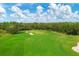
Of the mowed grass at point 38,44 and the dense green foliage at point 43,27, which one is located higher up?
the dense green foliage at point 43,27

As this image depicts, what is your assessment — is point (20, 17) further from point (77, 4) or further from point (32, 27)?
point (77, 4)

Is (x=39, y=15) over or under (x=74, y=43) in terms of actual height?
over

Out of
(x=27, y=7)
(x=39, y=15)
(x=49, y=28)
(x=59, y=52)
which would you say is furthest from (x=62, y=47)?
(x=27, y=7)

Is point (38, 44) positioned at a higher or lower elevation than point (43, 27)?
lower

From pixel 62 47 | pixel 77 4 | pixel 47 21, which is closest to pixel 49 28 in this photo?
pixel 47 21

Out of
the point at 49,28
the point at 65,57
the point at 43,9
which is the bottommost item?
the point at 65,57
